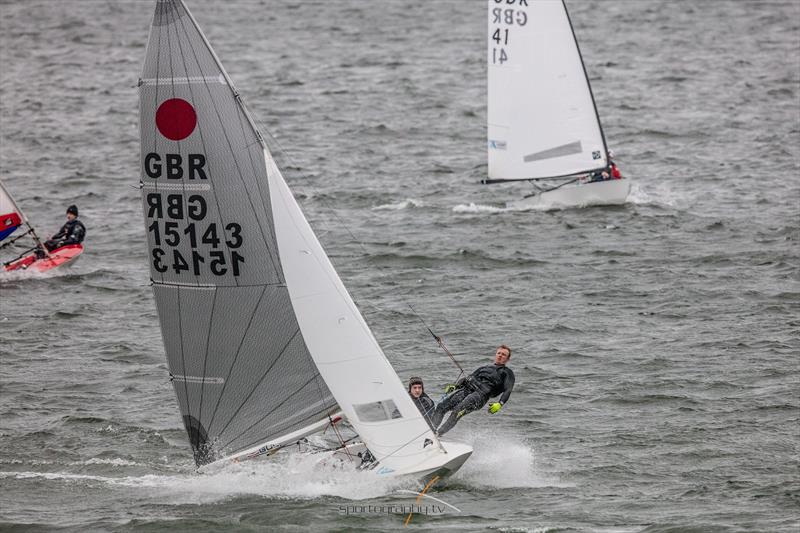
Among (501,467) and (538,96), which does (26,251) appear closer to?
(538,96)

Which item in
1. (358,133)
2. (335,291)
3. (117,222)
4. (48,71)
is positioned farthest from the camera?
(48,71)

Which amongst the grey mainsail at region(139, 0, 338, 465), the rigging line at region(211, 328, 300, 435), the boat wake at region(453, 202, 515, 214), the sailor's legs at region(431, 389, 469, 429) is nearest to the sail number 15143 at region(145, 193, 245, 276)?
the grey mainsail at region(139, 0, 338, 465)

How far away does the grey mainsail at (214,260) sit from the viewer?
16.4 meters

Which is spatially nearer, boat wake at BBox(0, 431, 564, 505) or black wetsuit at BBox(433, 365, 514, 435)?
boat wake at BBox(0, 431, 564, 505)

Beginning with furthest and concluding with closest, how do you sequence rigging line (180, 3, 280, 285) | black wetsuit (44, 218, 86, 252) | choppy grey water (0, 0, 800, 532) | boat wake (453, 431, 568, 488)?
1. black wetsuit (44, 218, 86, 252)
2. boat wake (453, 431, 568, 488)
3. choppy grey water (0, 0, 800, 532)
4. rigging line (180, 3, 280, 285)

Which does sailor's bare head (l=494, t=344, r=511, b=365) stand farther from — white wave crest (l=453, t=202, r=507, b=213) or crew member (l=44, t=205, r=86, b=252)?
white wave crest (l=453, t=202, r=507, b=213)

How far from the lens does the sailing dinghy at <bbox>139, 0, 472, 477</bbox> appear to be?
16.5 meters

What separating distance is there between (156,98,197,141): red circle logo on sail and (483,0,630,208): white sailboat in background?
19.6m

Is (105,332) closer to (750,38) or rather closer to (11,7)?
(750,38)

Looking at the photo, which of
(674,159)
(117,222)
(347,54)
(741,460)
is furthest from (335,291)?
(347,54)

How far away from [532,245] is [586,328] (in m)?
6.45

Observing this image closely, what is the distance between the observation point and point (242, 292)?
56.6 ft

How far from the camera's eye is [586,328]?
85.4 ft

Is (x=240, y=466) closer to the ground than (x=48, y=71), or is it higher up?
higher up
